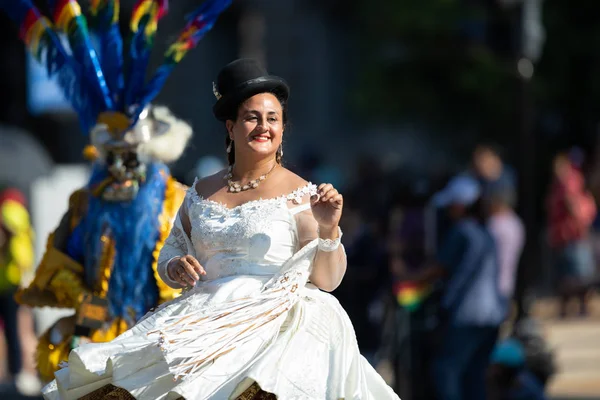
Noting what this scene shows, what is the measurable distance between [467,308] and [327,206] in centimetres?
445

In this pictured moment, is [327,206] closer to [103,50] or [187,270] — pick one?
[187,270]

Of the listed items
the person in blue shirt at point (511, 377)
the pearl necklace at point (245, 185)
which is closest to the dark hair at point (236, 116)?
the pearl necklace at point (245, 185)

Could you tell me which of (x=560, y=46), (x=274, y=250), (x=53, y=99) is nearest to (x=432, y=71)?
(x=560, y=46)

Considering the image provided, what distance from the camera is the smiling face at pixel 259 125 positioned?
498 cm

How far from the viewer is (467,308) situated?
9008 millimetres

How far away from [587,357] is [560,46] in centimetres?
843

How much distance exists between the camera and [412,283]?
374 inches

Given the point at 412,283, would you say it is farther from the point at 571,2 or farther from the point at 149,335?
the point at 571,2

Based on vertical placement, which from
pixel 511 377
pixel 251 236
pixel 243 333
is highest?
pixel 251 236

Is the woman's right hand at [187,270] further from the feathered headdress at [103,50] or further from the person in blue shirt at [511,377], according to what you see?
the person in blue shirt at [511,377]

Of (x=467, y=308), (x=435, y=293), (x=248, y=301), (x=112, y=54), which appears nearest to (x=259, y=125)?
(x=248, y=301)

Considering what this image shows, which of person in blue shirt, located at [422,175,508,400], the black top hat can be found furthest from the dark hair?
person in blue shirt, located at [422,175,508,400]

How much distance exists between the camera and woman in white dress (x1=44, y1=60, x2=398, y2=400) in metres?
4.68

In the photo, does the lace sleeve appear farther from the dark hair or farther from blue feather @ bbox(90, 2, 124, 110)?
blue feather @ bbox(90, 2, 124, 110)
